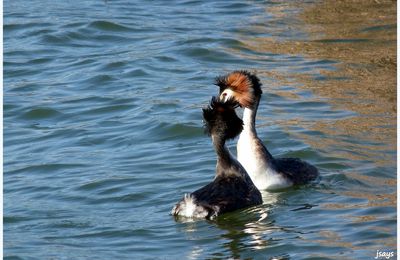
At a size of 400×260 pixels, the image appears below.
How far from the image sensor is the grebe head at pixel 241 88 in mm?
10383

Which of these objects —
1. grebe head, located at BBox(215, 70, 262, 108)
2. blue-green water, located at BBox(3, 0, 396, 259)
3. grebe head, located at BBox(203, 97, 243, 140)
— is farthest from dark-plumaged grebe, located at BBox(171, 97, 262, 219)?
grebe head, located at BBox(215, 70, 262, 108)

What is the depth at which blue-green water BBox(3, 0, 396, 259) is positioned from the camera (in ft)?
29.2

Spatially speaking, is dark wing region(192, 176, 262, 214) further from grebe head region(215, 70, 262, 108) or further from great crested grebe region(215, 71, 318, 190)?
grebe head region(215, 70, 262, 108)

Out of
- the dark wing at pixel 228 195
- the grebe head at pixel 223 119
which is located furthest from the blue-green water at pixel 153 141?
the grebe head at pixel 223 119

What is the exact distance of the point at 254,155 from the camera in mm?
10328

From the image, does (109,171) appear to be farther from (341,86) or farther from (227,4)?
(227,4)

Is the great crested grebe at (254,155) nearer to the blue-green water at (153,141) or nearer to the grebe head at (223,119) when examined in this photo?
the blue-green water at (153,141)

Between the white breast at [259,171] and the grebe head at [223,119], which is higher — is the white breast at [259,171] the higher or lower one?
the lower one

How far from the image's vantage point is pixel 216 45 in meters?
16.5

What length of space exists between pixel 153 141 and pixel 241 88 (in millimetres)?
2128

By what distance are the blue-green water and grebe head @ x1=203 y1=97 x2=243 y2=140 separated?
0.70 metres

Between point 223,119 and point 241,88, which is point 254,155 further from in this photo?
point 223,119

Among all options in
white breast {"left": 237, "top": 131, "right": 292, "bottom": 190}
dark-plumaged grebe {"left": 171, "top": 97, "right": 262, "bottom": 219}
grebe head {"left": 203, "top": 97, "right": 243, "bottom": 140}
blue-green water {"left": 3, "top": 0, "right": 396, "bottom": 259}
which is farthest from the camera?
white breast {"left": 237, "top": 131, "right": 292, "bottom": 190}

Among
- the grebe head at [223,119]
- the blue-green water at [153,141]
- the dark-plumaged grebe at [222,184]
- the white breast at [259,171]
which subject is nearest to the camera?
the blue-green water at [153,141]
